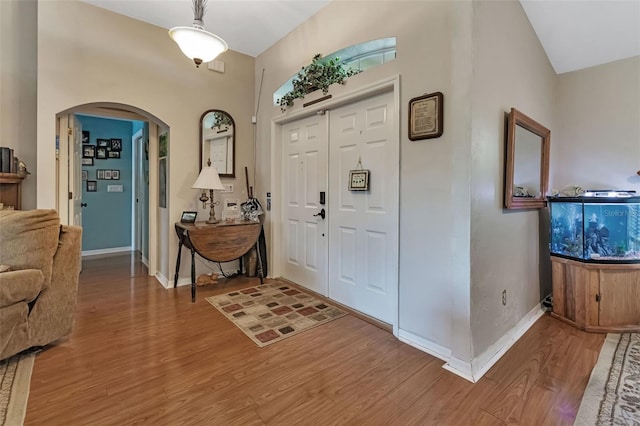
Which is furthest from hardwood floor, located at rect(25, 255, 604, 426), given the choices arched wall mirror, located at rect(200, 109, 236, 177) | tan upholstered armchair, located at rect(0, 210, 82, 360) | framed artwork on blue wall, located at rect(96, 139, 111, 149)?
framed artwork on blue wall, located at rect(96, 139, 111, 149)

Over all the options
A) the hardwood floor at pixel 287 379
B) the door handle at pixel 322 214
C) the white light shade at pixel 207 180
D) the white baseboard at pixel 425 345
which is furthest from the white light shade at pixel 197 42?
the white baseboard at pixel 425 345

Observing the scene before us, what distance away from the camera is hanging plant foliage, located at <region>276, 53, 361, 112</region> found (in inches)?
108

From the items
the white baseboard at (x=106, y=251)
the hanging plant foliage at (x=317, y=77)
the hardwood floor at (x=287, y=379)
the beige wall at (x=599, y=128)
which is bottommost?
the hardwood floor at (x=287, y=379)

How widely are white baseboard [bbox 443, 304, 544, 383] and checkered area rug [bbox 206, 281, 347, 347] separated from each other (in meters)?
1.05

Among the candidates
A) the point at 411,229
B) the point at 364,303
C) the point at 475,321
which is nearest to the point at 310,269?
the point at 364,303

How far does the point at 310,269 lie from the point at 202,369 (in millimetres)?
1603

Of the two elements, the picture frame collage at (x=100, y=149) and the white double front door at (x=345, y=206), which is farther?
the picture frame collage at (x=100, y=149)

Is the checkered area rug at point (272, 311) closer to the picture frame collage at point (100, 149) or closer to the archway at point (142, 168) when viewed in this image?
the archway at point (142, 168)

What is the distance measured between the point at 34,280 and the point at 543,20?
14.0 ft

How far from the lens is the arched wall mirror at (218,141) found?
3.58m

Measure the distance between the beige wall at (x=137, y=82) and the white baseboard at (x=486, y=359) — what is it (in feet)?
9.80

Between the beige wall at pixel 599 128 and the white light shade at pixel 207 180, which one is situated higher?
the beige wall at pixel 599 128

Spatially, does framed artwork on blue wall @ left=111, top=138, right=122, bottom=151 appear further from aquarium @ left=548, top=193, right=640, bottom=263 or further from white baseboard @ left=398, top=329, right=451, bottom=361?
aquarium @ left=548, top=193, right=640, bottom=263

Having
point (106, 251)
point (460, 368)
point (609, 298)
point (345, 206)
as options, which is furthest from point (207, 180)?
point (609, 298)
